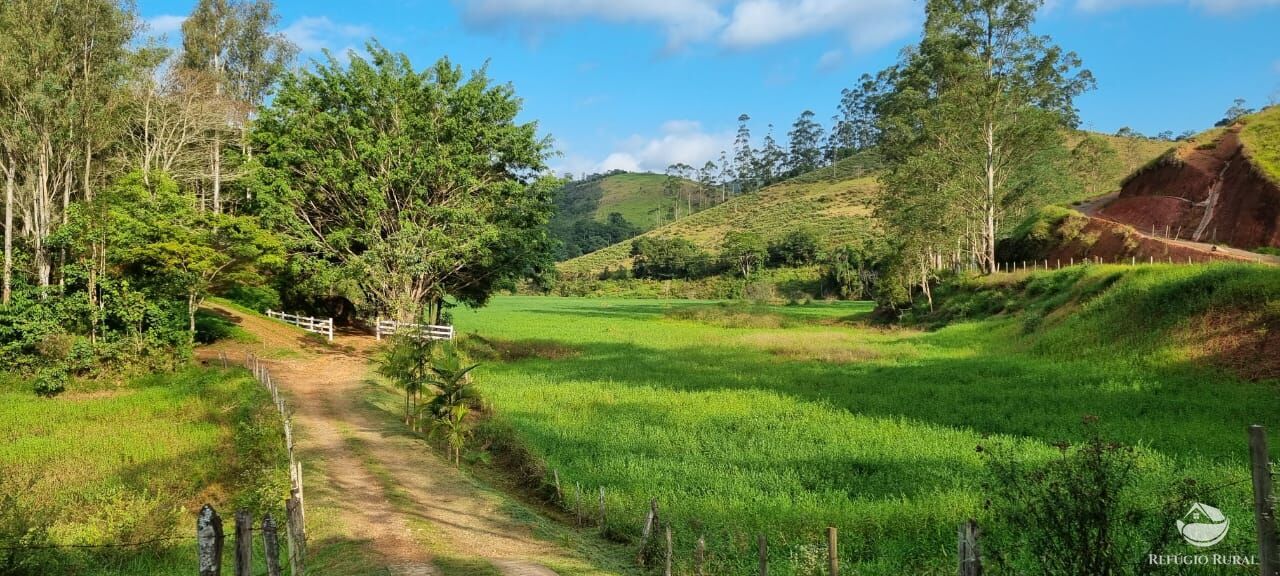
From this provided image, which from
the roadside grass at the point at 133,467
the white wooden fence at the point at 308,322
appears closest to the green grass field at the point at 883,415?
the roadside grass at the point at 133,467

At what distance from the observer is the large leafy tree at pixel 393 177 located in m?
31.3

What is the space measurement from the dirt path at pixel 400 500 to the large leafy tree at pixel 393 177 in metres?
10.5

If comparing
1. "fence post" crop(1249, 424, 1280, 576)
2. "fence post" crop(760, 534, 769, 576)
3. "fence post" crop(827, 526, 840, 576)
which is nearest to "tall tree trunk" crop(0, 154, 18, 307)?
"fence post" crop(760, 534, 769, 576)

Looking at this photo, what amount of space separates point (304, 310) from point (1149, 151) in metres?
129

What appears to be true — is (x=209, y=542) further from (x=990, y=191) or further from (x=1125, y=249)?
(x=990, y=191)

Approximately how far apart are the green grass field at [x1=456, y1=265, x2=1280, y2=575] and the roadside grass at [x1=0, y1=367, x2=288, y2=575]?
5823mm

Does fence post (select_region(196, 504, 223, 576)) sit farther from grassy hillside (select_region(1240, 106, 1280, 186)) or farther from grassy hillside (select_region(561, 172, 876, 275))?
grassy hillside (select_region(561, 172, 876, 275))

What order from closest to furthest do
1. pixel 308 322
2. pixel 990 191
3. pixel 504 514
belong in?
1. pixel 504 514
2. pixel 308 322
3. pixel 990 191

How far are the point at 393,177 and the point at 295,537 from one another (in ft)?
82.3

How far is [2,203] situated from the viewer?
28.8 meters

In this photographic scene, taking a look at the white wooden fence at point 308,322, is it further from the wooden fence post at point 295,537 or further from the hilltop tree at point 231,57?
the wooden fence post at point 295,537

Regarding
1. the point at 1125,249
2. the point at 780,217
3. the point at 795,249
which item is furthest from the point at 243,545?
the point at 780,217

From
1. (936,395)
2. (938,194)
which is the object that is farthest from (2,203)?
(938,194)

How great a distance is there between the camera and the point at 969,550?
17.5 feet
